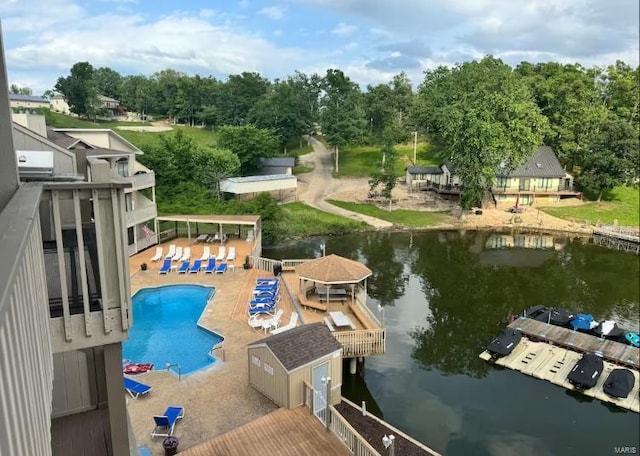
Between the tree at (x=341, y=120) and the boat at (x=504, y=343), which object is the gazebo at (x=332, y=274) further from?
the tree at (x=341, y=120)

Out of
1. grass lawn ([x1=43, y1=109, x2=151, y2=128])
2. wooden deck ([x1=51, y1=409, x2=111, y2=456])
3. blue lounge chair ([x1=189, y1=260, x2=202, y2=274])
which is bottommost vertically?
blue lounge chair ([x1=189, y1=260, x2=202, y2=274])

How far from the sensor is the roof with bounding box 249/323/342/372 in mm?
13086

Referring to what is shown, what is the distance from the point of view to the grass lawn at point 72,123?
67262mm

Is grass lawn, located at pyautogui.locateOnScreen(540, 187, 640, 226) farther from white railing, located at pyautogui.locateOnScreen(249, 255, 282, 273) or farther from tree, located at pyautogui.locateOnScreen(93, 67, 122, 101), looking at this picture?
tree, located at pyautogui.locateOnScreen(93, 67, 122, 101)

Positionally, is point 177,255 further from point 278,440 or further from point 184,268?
point 278,440

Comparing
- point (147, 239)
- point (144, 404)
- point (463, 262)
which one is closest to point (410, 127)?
point (463, 262)

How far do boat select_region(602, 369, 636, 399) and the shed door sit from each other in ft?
34.1

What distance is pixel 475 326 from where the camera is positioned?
2272 centimetres

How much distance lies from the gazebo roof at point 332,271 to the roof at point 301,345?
537 centimetres

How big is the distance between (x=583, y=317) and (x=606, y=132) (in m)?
32.0

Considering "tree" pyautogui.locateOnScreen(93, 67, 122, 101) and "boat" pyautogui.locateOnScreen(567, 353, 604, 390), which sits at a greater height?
"tree" pyautogui.locateOnScreen(93, 67, 122, 101)

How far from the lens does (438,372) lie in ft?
61.6

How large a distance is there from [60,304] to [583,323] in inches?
869

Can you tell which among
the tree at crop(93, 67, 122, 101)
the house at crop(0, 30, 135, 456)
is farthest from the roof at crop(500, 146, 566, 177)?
the tree at crop(93, 67, 122, 101)
